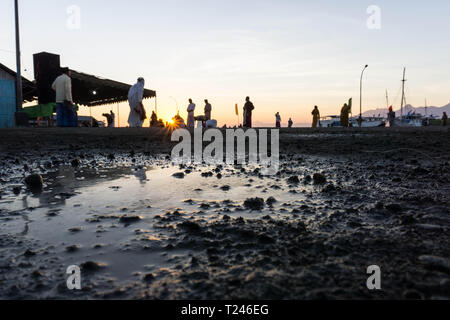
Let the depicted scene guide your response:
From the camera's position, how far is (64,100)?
11.2 metres

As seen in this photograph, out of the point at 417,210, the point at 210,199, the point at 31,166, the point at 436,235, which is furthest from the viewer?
the point at 31,166

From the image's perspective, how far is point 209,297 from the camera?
45.8 inches

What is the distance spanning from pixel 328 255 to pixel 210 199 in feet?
4.34

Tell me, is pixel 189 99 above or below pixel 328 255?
above

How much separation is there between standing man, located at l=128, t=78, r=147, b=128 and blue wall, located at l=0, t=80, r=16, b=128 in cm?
1215

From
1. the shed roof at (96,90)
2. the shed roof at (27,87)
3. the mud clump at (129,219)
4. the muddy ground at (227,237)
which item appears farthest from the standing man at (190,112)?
the mud clump at (129,219)

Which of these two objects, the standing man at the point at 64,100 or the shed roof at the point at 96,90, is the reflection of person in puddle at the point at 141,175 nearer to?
the standing man at the point at 64,100

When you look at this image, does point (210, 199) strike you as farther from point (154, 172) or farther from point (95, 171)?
point (95, 171)

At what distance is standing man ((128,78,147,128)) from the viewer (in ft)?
36.5

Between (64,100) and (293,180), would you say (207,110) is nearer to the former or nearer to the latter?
(64,100)

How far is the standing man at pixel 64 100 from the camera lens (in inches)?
424

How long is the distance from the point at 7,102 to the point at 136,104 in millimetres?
13135

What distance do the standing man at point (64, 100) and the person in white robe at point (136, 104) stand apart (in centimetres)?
195
